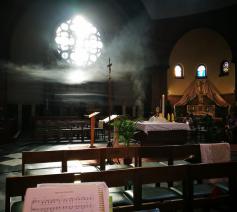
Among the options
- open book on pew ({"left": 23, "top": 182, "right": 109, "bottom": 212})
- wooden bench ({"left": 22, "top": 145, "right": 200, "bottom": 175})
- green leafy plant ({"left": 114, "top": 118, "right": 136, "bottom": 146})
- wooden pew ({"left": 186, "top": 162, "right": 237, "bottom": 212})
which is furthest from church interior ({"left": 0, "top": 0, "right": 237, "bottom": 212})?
open book on pew ({"left": 23, "top": 182, "right": 109, "bottom": 212})

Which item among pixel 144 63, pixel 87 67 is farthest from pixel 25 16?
pixel 144 63

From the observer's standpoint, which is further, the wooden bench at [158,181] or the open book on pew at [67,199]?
the wooden bench at [158,181]

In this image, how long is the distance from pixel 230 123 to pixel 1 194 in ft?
27.9

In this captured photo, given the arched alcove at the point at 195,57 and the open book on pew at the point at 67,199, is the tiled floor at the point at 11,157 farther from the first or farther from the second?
the arched alcove at the point at 195,57

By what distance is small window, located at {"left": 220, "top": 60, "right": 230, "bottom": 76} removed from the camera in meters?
15.2

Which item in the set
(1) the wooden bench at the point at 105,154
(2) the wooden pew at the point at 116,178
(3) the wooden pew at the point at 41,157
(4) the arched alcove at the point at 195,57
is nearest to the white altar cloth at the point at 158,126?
(1) the wooden bench at the point at 105,154

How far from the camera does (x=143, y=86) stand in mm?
14742

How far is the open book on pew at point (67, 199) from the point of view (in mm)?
1348

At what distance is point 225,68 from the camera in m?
15.4

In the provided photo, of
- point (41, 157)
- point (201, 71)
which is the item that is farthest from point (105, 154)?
point (201, 71)

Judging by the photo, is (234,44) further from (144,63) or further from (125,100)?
(125,100)

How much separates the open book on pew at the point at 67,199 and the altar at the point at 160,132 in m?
6.53

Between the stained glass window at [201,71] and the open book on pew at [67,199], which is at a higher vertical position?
the stained glass window at [201,71]

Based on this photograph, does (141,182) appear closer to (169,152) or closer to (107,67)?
(169,152)
